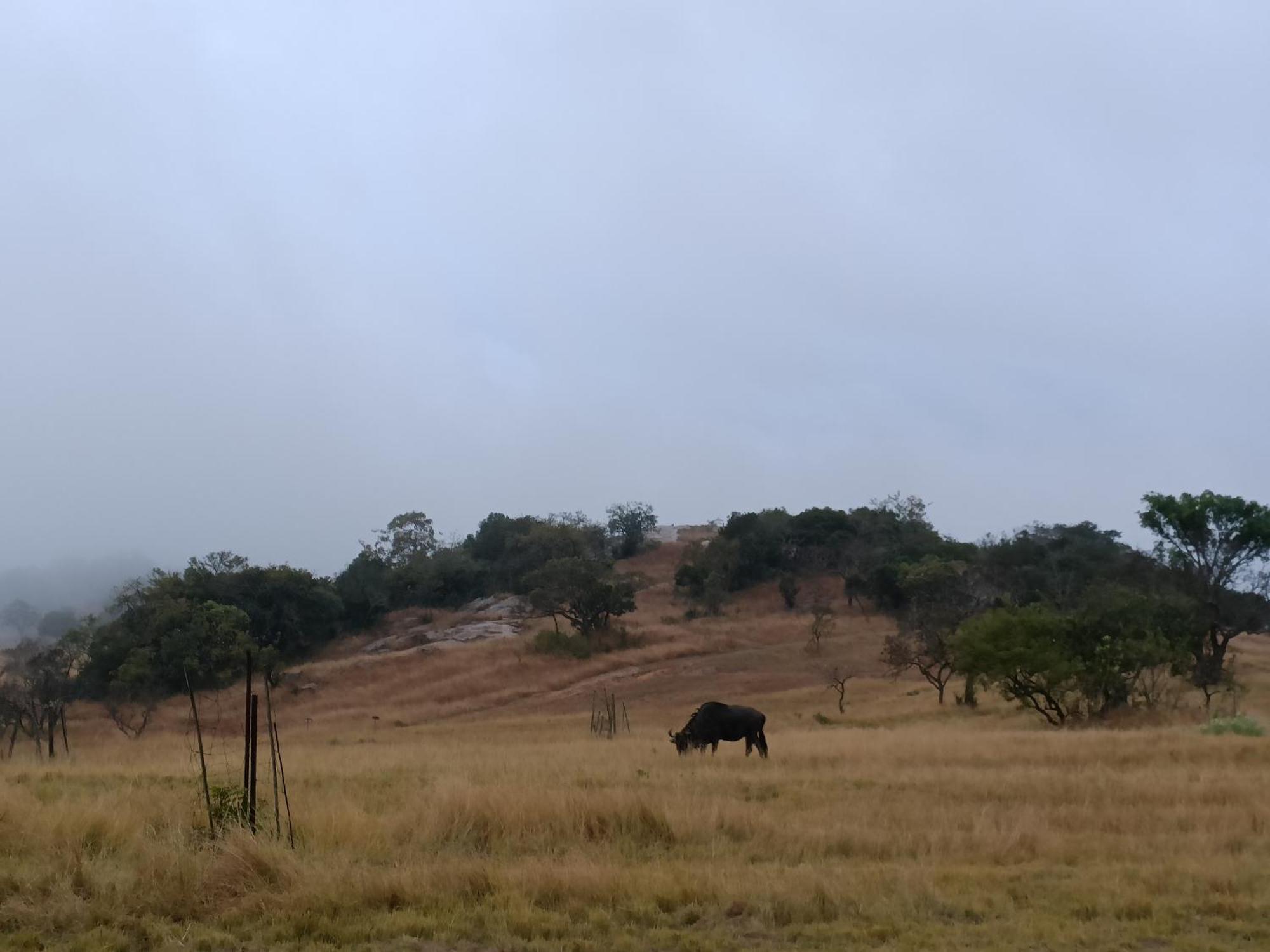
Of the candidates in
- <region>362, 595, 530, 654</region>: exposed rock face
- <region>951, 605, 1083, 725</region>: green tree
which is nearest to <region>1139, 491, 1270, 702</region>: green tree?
<region>951, 605, 1083, 725</region>: green tree

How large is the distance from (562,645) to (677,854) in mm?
54964

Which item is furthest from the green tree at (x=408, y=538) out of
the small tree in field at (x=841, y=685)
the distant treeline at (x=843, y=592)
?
the small tree in field at (x=841, y=685)

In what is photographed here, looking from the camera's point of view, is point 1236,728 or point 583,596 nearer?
point 1236,728

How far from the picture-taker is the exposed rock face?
74.2 m

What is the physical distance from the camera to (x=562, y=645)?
64.8 m

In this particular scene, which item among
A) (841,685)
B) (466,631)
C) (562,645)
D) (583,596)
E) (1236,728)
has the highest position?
(583,596)

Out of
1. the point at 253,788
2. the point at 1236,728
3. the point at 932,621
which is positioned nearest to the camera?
the point at 253,788

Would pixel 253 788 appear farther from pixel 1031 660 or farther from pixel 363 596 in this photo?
pixel 363 596

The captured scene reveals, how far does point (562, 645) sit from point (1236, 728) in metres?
44.9

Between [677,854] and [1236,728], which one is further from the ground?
[677,854]

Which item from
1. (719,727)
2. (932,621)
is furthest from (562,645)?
(719,727)

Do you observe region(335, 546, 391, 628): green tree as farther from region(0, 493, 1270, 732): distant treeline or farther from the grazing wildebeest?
the grazing wildebeest

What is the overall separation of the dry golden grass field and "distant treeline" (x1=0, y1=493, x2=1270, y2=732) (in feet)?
7.16

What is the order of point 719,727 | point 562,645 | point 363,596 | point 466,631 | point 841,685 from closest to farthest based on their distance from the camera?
1. point 719,727
2. point 841,685
3. point 562,645
4. point 466,631
5. point 363,596
